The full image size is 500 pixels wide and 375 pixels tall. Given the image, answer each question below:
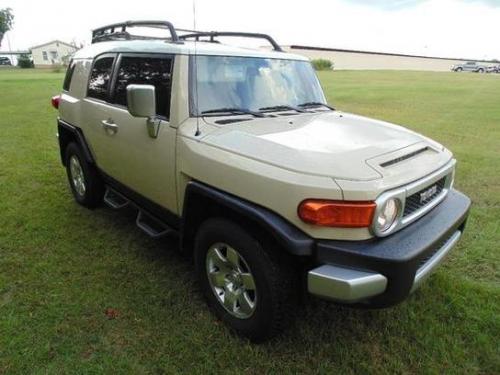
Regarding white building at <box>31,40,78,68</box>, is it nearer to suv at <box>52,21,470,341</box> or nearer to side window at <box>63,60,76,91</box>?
side window at <box>63,60,76,91</box>

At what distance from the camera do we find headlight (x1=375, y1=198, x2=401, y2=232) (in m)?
2.26

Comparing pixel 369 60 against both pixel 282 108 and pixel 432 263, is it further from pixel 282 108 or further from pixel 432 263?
pixel 432 263

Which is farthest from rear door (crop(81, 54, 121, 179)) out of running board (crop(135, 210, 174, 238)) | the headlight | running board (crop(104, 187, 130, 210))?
the headlight

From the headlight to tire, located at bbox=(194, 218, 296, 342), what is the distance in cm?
60

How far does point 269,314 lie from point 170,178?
1257 millimetres

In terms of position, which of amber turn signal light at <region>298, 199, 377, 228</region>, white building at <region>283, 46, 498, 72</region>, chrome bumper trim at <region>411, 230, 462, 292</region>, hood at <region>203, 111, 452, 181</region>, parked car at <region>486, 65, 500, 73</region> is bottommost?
parked car at <region>486, 65, 500, 73</region>

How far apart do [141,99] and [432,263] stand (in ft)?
7.09

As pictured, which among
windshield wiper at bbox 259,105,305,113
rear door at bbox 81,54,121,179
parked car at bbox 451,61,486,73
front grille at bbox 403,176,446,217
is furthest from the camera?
parked car at bbox 451,61,486,73

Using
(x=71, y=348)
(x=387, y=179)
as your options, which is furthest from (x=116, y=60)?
(x=387, y=179)

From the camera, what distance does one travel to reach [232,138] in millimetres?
2723

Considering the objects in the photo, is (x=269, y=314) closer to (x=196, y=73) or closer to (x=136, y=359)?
(x=136, y=359)

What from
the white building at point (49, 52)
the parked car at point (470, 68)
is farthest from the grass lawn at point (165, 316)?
the white building at point (49, 52)

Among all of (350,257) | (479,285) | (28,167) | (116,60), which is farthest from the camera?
(28,167)

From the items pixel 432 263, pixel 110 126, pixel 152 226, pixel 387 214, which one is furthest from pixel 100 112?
pixel 432 263
